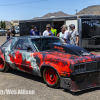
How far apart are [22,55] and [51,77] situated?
134 centimetres

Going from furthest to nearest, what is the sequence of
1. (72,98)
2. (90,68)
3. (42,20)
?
(42,20) → (90,68) → (72,98)

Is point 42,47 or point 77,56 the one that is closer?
point 77,56

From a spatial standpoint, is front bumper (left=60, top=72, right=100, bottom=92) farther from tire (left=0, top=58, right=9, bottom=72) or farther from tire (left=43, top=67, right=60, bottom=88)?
tire (left=0, top=58, right=9, bottom=72)

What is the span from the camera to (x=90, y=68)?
4.46 m

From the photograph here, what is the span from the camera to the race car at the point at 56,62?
14.0ft

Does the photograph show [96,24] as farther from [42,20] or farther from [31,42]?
[31,42]

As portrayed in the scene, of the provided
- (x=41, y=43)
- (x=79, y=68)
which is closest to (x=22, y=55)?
(x=41, y=43)

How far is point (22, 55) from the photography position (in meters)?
5.54

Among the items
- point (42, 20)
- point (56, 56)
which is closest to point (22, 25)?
point (42, 20)

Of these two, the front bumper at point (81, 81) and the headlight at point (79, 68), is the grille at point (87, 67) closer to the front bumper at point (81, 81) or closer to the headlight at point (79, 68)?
the headlight at point (79, 68)

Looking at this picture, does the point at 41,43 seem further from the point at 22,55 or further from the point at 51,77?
the point at 51,77

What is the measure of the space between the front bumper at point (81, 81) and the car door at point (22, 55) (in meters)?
1.38

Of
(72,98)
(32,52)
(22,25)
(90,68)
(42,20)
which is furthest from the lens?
(22,25)

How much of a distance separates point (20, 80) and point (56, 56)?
165 centimetres
